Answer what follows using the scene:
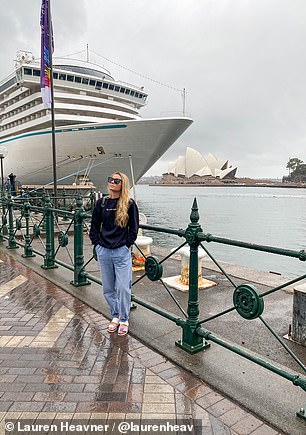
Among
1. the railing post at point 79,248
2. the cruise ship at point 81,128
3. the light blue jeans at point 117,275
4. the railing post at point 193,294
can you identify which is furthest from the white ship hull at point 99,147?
the railing post at point 193,294

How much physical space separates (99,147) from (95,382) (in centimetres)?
2328

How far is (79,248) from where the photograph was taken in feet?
17.2

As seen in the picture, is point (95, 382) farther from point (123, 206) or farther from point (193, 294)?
point (123, 206)

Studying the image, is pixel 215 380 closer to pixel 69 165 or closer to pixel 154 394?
pixel 154 394

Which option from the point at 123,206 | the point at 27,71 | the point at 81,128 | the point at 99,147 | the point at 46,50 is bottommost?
the point at 123,206

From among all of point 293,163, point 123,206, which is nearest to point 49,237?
point 123,206

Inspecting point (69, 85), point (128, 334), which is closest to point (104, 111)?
point (69, 85)

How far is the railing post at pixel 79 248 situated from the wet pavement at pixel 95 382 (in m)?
1.04

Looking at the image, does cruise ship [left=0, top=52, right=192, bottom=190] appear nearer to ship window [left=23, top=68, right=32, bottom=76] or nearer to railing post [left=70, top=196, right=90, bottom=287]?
ship window [left=23, top=68, right=32, bottom=76]

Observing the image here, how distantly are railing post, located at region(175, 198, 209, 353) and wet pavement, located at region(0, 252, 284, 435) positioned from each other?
163 millimetres

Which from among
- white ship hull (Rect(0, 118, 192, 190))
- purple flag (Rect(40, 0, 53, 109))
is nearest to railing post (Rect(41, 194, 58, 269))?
purple flag (Rect(40, 0, 53, 109))

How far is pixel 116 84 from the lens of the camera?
28797mm

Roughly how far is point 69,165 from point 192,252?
24673 millimetres

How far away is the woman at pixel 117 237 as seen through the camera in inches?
140
